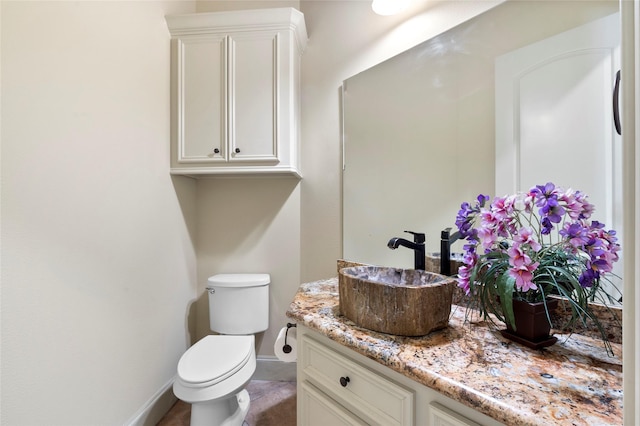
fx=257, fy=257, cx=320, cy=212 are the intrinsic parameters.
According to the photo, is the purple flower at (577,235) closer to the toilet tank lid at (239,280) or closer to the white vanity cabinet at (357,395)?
the white vanity cabinet at (357,395)

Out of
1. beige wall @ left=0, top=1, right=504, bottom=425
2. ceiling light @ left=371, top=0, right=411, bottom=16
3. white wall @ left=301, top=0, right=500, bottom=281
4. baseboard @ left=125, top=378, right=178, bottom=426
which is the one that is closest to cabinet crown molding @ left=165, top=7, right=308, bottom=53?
beige wall @ left=0, top=1, right=504, bottom=425

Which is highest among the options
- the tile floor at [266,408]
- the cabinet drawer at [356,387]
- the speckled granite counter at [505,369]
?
the speckled granite counter at [505,369]

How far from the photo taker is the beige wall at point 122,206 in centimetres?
84

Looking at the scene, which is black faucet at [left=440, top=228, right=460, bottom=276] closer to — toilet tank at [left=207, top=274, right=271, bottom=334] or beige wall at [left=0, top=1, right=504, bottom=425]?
beige wall at [left=0, top=1, right=504, bottom=425]

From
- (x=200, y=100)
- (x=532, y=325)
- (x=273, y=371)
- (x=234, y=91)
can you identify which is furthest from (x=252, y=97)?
(x=273, y=371)

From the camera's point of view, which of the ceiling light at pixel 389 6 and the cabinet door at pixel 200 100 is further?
the cabinet door at pixel 200 100

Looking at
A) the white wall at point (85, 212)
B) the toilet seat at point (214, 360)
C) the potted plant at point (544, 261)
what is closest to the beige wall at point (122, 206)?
the white wall at point (85, 212)

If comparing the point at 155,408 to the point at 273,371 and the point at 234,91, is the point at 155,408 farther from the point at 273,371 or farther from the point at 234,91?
the point at 234,91

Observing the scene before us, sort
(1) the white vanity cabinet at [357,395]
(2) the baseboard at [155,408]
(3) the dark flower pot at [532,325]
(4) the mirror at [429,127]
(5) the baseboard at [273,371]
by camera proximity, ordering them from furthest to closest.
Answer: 1. (5) the baseboard at [273,371]
2. (2) the baseboard at [155,408]
3. (4) the mirror at [429,127]
4. (3) the dark flower pot at [532,325]
5. (1) the white vanity cabinet at [357,395]

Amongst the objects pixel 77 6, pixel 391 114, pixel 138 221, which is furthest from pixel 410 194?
pixel 77 6

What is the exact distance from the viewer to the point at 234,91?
1.54m

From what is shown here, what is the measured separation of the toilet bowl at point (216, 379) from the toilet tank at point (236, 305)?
0.61ft

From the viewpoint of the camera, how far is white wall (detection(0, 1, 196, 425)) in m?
0.82

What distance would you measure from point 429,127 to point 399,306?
0.87m
